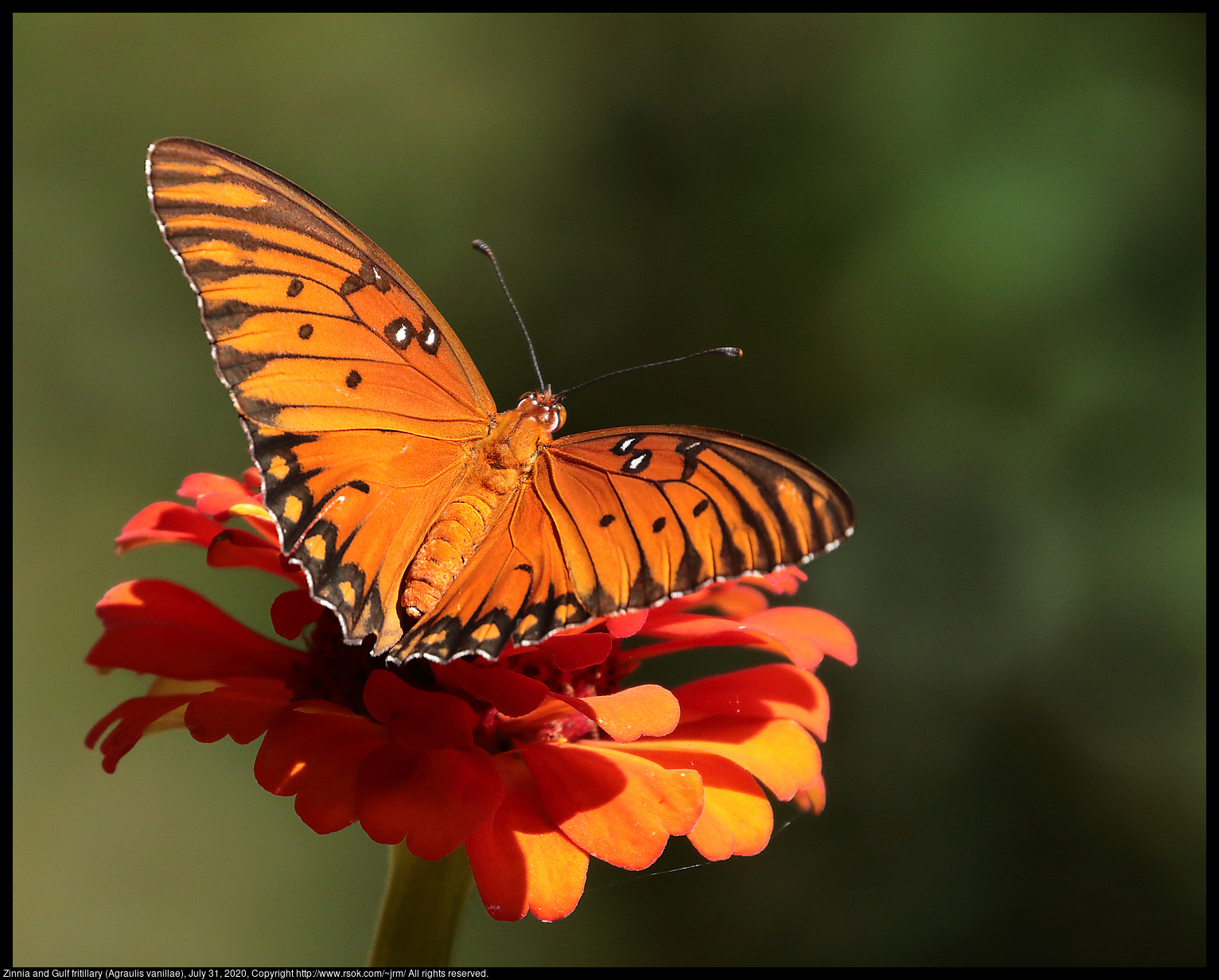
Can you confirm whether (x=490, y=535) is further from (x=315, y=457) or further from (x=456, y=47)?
(x=456, y=47)

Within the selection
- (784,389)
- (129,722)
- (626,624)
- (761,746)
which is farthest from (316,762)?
(784,389)

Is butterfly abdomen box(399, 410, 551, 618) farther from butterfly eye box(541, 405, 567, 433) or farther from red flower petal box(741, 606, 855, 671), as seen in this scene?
red flower petal box(741, 606, 855, 671)

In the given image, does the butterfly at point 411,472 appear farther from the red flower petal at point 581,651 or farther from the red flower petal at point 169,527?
the red flower petal at point 169,527

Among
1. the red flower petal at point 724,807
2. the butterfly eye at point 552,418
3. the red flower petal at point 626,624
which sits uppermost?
the butterfly eye at point 552,418

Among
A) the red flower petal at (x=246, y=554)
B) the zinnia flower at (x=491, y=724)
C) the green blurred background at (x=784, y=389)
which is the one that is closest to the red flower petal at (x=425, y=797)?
the zinnia flower at (x=491, y=724)

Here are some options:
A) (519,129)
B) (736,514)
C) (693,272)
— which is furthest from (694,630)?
(519,129)
